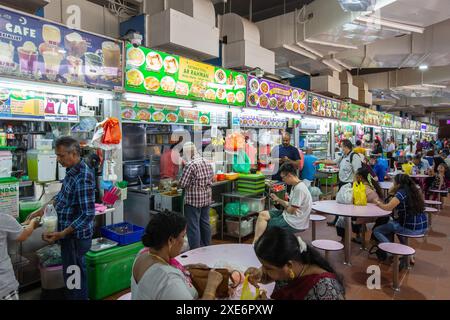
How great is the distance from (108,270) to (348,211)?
3431 millimetres

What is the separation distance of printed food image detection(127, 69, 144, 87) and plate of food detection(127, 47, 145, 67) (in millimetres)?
100

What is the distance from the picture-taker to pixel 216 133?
661 cm

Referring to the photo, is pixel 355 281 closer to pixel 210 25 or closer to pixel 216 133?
pixel 216 133

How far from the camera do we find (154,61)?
4.48 metres

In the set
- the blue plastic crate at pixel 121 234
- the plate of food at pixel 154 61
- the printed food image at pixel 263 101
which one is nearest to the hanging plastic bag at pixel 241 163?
the printed food image at pixel 263 101

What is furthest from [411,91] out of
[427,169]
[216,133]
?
[216,133]

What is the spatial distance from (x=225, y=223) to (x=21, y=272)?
3.39m

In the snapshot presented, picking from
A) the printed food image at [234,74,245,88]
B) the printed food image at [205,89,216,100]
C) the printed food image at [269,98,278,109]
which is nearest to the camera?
the printed food image at [205,89,216,100]

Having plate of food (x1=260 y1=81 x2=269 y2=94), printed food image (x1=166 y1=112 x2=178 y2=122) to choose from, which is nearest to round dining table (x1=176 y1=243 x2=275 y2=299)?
plate of food (x1=260 y1=81 x2=269 y2=94)

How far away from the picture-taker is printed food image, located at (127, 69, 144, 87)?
4.20 metres

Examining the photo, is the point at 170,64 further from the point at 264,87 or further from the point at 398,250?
the point at 398,250

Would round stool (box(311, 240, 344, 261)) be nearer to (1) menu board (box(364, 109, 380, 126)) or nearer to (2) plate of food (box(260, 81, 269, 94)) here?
(2) plate of food (box(260, 81, 269, 94))

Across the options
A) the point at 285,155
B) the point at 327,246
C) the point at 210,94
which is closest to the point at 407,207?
the point at 327,246

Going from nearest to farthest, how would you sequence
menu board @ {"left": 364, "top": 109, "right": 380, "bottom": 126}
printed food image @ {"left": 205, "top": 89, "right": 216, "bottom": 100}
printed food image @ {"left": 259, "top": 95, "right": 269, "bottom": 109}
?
printed food image @ {"left": 205, "top": 89, "right": 216, "bottom": 100}
printed food image @ {"left": 259, "top": 95, "right": 269, "bottom": 109}
menu board @ {"left": 364, "top": 109, "right": 380, "bottom": 126}
